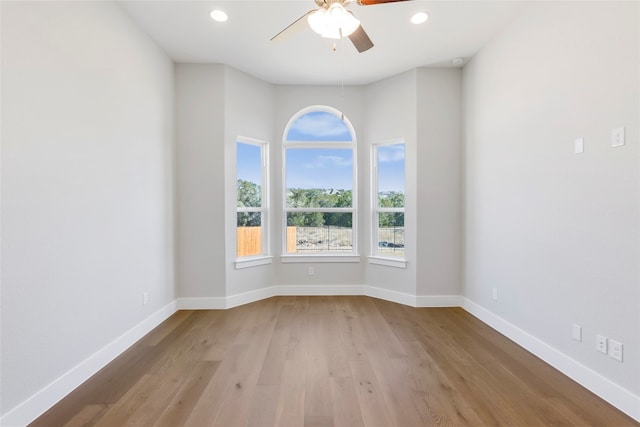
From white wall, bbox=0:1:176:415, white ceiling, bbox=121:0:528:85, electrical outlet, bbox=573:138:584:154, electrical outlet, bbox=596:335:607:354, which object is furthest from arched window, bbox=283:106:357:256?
electrical outlet, bbox=596:335:607:354

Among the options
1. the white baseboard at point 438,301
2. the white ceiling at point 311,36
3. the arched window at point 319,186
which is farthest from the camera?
the arched window at point 319,186

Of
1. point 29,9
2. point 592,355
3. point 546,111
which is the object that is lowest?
point 592,355

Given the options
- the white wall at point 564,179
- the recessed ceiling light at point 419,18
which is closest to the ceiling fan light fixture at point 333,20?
the recessed ceiling light at point 419,18

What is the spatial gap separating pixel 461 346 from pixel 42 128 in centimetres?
352

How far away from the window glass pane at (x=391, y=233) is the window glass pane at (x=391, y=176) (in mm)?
154

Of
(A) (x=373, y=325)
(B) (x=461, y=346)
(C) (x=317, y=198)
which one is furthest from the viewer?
(C) (x=317, y=198)

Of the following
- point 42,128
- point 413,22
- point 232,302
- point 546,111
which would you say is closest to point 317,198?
point 232,302

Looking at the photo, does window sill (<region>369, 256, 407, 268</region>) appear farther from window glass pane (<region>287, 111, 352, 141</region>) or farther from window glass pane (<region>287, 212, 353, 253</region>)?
window glass pane (<region>287, 111, 352, 141</region>)

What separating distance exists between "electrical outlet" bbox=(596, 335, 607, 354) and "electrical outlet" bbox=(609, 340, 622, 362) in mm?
31

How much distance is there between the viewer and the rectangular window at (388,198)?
155 inches

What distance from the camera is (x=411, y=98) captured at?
3.65 metres

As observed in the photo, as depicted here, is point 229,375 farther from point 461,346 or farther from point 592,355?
point 592,355

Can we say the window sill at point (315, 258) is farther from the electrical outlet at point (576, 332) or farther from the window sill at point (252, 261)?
the electrical outlet at point (576, 332)

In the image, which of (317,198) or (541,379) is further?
(317,198)
